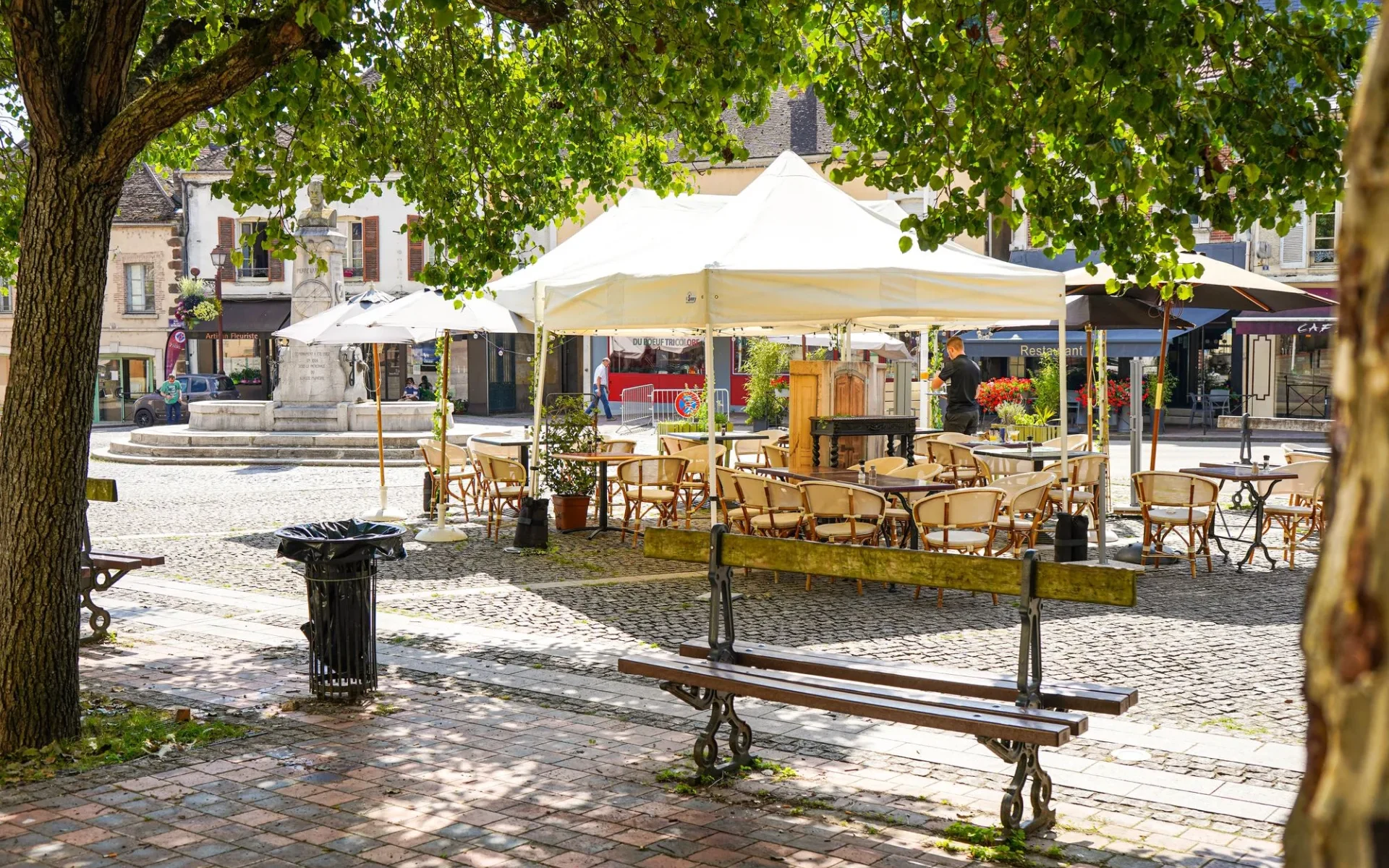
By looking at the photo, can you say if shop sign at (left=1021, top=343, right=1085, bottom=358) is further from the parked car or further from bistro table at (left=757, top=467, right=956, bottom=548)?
bistro table at (left=757, top=467, right=956, bottom=548)

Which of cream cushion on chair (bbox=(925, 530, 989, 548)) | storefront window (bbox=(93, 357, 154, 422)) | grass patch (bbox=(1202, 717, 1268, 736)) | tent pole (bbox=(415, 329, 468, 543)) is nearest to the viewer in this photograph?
grass patch (bbox=(1202, 717, 1268, 736))

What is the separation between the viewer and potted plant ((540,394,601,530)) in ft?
43.6

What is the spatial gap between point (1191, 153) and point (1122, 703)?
85.0 inches

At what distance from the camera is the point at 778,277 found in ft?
32.3

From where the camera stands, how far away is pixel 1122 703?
4.67 m

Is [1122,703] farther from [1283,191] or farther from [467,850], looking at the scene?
[1283,191]

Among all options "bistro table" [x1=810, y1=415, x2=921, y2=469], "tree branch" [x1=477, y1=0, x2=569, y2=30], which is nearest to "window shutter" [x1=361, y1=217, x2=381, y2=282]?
"bistro table" [x1=810, y1=415, x2=921, y2=469]

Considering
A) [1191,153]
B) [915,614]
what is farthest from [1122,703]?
[915,614]

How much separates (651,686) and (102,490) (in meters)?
3.76

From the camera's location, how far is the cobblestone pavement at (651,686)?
4.64 meters

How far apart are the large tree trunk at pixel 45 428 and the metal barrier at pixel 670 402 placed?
75.0 feet

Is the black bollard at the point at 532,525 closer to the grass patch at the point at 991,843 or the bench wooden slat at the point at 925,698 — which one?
the bench wooden slat at the point at 925,698

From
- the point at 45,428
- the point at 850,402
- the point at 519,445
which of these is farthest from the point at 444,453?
the point at 45,428

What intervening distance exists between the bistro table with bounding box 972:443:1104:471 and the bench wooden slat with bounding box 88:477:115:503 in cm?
759
